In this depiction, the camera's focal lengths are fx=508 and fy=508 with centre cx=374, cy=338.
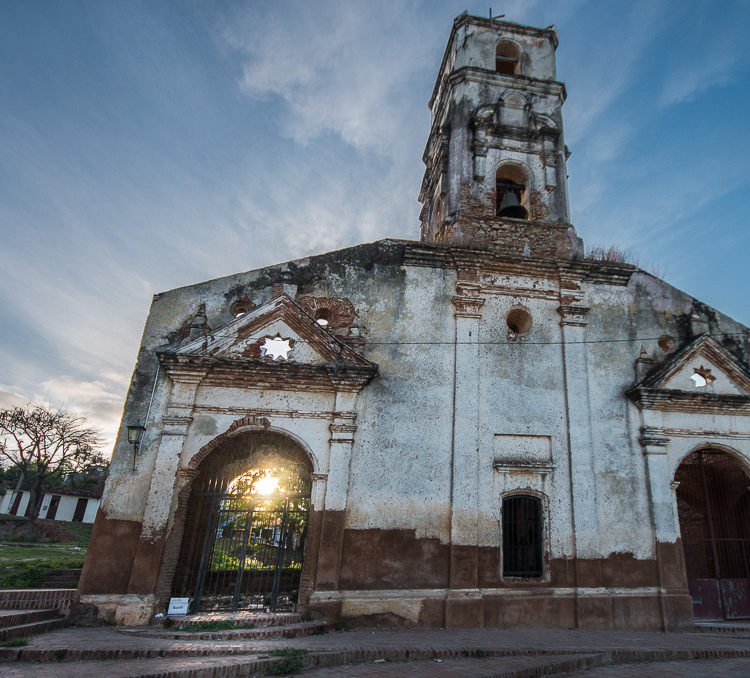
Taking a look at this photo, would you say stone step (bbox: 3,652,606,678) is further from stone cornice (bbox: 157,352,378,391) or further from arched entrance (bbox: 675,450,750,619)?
arched entrance (bbox: 675,450,750,619)

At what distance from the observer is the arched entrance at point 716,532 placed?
10.9m

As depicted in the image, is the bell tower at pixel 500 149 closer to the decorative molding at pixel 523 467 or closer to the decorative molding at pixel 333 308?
the decorative molding at pixel 333 308

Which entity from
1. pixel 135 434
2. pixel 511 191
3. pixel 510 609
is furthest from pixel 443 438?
pixel 511 191

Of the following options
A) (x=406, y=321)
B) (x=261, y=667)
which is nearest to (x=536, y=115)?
(x=406, y=321)

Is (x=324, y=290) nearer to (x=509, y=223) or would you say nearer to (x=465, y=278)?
(x=465, y=278)

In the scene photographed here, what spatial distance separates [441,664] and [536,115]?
42.4 feet

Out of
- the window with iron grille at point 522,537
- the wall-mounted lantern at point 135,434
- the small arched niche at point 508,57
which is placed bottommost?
the window with iron grille at point 522,537

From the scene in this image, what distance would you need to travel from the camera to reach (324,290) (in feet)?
36.1

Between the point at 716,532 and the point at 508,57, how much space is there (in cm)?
1410

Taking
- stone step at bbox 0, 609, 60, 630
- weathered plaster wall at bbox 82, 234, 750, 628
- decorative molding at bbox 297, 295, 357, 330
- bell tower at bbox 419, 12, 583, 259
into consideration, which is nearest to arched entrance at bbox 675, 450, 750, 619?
weathered plaster wall at bbox 82, 234, 750, 628

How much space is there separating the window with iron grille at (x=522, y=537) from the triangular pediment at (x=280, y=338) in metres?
4.10

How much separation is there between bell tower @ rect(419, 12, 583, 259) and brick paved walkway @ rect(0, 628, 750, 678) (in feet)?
26.1

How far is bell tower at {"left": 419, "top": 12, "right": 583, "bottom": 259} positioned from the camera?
12328mm

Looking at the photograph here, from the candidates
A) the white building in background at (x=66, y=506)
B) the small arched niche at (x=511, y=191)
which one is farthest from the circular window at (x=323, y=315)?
the white building in background at (x=66, y=506)
